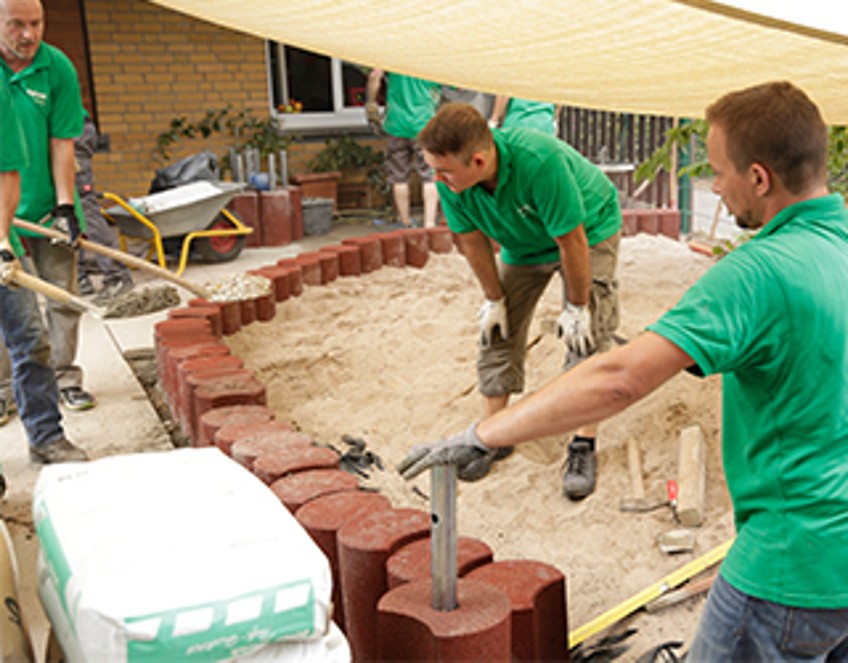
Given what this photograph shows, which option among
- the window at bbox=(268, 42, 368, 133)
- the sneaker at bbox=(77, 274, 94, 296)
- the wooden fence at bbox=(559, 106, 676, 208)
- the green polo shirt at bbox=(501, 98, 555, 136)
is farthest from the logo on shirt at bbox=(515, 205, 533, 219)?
the window at bbox=(268, 42, 368, 133)

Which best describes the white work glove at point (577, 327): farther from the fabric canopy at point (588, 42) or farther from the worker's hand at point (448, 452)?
the worker's hand at point (448, 452)

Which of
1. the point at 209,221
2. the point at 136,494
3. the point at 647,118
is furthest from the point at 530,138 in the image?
the point at 647,118

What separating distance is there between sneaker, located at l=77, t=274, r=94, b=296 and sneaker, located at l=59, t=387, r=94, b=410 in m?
1.95

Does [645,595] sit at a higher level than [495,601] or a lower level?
lower

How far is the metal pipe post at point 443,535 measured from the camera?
5.51 feet

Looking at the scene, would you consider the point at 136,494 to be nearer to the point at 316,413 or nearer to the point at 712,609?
the point at 712,609

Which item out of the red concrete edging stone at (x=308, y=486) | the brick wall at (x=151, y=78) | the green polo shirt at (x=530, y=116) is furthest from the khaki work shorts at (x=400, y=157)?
the red concrete edging stone at (x=308, y=486)

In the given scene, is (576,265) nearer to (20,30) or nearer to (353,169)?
(20,30)

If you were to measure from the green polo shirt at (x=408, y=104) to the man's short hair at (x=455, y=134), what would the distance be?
4097mm

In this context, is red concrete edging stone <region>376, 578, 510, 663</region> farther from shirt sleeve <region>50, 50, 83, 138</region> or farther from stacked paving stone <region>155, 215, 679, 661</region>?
shirt sleeve <region>50, 50, 83, 138</region>

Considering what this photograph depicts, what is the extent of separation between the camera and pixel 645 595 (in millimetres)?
2385

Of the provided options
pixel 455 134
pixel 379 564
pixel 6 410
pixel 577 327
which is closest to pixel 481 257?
pixel 577 327

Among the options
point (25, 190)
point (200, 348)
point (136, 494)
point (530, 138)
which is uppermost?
point (530, 138)

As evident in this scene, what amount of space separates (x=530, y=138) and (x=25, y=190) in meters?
1.97
